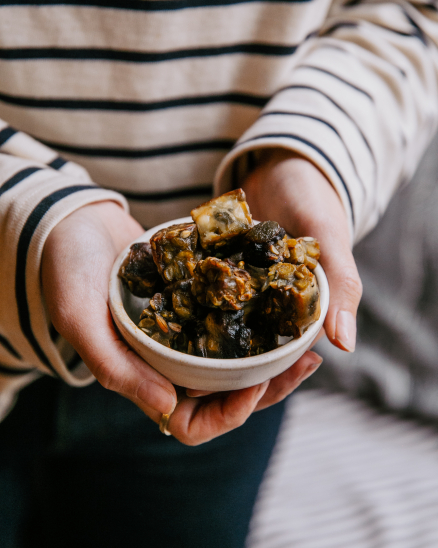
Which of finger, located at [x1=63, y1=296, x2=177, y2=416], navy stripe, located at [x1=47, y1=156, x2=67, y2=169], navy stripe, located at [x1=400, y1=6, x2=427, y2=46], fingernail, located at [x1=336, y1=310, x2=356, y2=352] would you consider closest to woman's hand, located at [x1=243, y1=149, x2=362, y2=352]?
fingernail, located at [x1=336, y1=310, x2=356, y2=352]

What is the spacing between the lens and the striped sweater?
664mm

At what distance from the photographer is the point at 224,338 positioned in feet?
1.52

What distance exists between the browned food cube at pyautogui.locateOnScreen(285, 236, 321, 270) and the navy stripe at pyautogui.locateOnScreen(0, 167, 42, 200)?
1.32 ft

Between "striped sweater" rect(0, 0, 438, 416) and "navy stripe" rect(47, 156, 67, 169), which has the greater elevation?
"striped sweater" rect(0, 0, 438, 416)

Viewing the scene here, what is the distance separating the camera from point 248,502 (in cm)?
80

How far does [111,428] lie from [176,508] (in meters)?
0.19

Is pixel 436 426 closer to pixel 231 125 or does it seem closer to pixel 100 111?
pixel 231 125

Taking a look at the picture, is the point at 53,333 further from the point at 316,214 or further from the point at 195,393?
the point at 316,214

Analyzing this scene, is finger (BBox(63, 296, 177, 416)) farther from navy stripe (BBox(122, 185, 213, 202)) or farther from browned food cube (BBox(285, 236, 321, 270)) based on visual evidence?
navy stripe (BBox(122, 185, 213, 202))

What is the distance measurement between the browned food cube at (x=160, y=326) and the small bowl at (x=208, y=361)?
11 mm

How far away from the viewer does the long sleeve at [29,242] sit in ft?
1.98

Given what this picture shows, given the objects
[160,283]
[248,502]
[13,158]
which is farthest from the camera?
[248,502]

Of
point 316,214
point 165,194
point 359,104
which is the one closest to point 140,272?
point 316,214

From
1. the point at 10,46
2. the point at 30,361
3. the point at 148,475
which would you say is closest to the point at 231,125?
the point at 10,46
